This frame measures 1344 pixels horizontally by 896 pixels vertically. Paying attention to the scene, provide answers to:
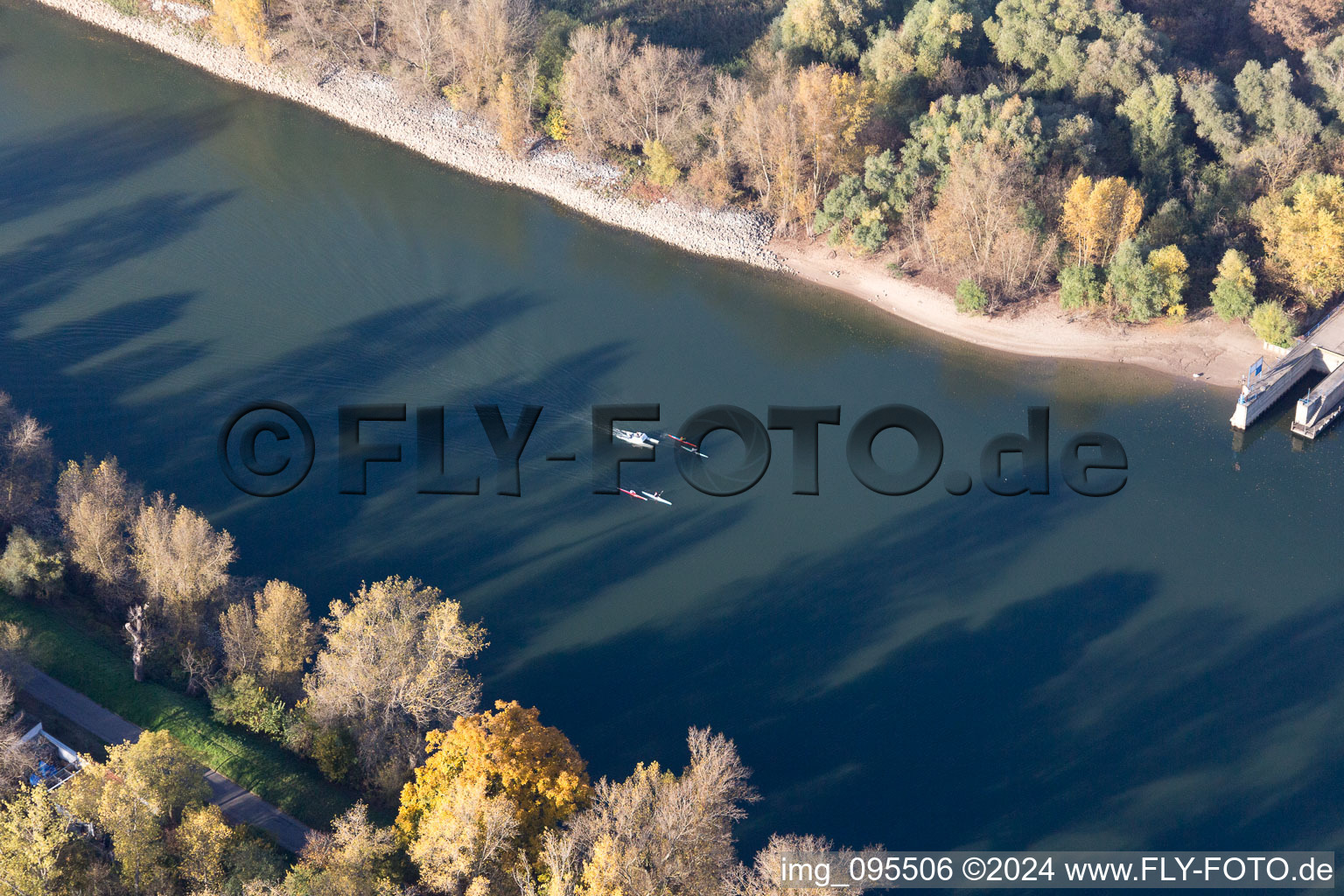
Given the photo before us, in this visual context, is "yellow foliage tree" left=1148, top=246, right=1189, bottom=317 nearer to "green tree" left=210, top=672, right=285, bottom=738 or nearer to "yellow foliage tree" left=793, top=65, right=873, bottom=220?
"yellow foliage tree" left=793, top=65, right=873, bottom=220

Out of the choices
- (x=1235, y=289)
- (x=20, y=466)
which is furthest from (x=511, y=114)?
(x=1235, y=289)

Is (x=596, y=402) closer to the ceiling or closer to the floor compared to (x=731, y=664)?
closer to the ceiling

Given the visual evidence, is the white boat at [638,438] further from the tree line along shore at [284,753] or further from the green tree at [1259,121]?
the green tree at [1259,121]

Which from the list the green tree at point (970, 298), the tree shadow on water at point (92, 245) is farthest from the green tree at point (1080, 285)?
the tree shadow on water at point (92, 245)

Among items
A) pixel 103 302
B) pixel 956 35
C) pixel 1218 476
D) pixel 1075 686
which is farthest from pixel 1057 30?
pixel 103 302

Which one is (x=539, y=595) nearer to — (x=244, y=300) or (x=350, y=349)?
(x=350, y=349)

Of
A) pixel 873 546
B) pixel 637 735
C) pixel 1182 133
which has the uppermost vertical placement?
pixel 1182 133
